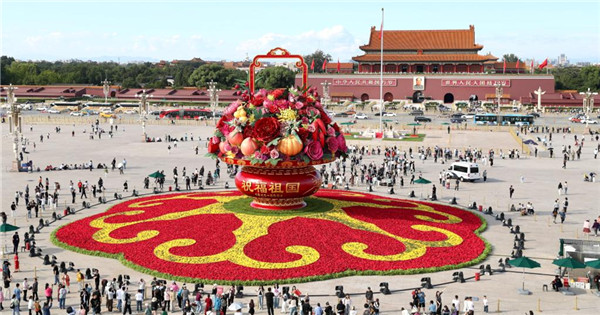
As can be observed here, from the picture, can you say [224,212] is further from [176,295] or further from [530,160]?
[530,160]

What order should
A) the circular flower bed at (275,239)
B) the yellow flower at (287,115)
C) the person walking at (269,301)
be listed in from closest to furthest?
1. the person walking at (269,301)
2. the circular flower bed at (275,239)
3. the yellow flower at (287,115)

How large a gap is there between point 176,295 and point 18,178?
34.5 metres

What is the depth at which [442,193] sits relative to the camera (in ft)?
158

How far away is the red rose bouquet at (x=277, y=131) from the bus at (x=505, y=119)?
235ft

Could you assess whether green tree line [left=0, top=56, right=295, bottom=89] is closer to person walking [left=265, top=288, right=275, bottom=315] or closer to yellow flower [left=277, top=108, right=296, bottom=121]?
yellow flower [left=277, top=108, right=296, bottom=121]

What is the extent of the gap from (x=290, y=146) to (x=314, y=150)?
143 centimetres

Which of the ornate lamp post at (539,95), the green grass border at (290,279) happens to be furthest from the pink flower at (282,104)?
the ornate lamp post at (539,95)

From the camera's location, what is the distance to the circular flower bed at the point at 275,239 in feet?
92.2

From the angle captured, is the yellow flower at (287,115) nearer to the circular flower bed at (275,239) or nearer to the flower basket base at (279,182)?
the flower basket base at (279,182)

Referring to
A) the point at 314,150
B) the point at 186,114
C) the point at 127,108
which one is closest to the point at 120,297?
the point at 314,150

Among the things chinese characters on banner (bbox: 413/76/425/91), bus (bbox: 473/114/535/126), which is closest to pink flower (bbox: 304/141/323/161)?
bus (bbox: 473/114/535/126)

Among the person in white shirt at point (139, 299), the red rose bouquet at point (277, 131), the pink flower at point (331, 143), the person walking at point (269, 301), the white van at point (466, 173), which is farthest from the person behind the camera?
the white van at point (466, 173)

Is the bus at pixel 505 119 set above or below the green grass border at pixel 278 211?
above

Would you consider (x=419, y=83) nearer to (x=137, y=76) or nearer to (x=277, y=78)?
(x=277, y=78)
